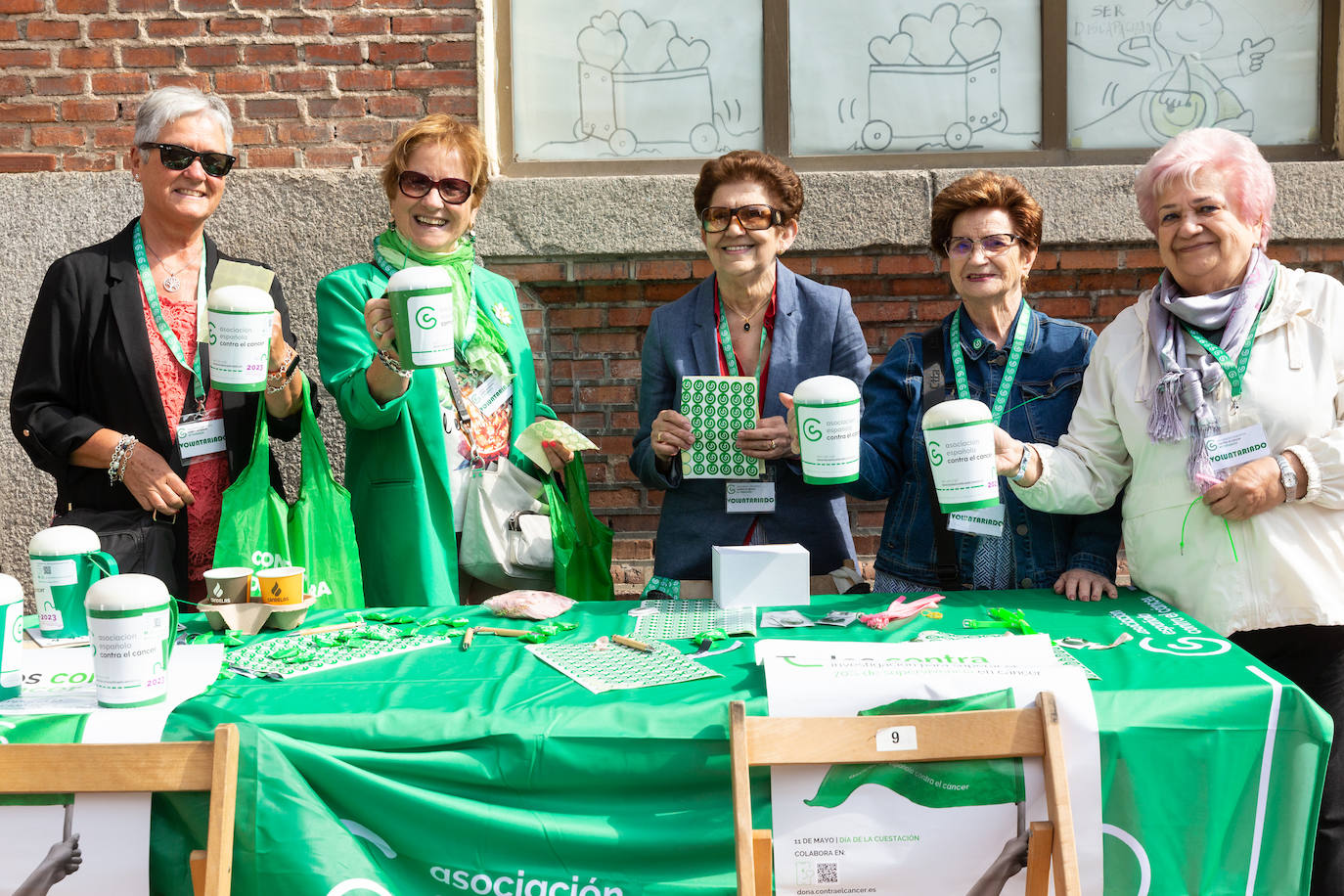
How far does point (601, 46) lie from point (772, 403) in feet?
7.23

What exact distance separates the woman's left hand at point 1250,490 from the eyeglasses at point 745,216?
56.4 inches

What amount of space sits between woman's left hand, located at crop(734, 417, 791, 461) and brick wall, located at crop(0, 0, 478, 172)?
88.4 inches

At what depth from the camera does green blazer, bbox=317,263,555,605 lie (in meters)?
3.21

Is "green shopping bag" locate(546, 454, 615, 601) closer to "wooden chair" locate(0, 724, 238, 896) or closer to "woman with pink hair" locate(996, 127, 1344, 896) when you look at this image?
"woman with pink hair" locate(996, 127, 1344, 896)

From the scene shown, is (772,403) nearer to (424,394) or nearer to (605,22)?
(424,394)

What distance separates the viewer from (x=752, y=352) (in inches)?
132

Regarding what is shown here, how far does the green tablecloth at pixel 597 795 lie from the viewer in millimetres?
1968

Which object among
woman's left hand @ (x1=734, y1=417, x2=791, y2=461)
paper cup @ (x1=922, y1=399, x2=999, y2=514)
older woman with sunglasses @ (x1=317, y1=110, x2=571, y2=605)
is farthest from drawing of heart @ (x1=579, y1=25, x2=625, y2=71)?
paper cup @ (x1=922, y1=399, x2=999, y2=514)

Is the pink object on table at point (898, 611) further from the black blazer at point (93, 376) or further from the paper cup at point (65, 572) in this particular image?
the black blazer at point (93, 376)

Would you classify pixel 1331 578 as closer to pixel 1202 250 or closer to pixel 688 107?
pixel 1202 250

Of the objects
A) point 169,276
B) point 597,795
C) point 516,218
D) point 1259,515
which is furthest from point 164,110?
point 1259,515

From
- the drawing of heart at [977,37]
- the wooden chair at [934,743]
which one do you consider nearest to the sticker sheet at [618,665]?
the wooden chair at [934,743]

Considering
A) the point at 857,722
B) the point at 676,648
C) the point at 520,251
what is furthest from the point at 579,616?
the point at 520,251

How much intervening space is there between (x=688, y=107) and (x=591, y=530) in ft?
7.10
